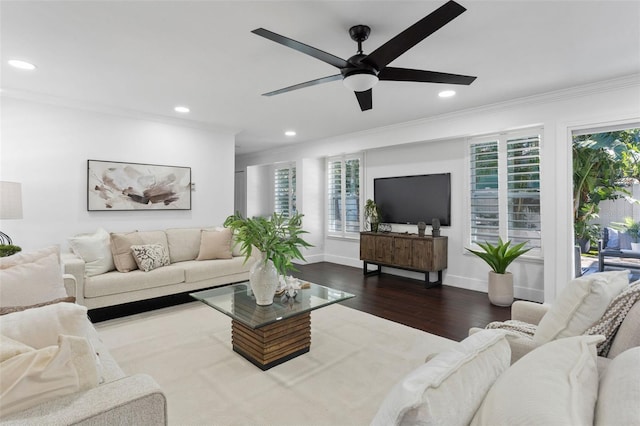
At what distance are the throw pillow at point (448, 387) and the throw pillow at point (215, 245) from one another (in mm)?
3873

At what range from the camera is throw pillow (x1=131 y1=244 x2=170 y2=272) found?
376 cm

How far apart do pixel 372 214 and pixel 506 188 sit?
208 cm

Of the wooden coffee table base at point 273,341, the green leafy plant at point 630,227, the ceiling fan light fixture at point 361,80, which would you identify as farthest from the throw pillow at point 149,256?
the green leafy plant at point 630,227

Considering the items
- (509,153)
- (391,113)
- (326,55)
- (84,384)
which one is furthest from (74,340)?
(509,153)

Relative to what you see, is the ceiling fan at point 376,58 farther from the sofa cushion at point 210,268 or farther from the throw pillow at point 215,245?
the throw pillow at point 215,245

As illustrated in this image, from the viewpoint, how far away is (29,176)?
3.75 m

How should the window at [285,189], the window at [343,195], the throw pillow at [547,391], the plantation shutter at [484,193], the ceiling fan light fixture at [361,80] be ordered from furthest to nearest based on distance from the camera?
the window at [285,189] < the window at [343,195] < the plantation shutter at [484,193] < the ceiling fan light fixture at [361,80] < the throw pillow at [547,391]

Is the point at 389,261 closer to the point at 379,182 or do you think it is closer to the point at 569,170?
the point at 379,182

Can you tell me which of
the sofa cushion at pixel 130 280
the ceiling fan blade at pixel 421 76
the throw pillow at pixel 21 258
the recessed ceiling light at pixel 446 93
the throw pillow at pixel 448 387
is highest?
the recessed ceiling light at pixel 446 93

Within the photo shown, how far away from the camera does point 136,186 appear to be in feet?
14.7

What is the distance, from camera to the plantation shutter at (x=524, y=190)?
4199 millimetres

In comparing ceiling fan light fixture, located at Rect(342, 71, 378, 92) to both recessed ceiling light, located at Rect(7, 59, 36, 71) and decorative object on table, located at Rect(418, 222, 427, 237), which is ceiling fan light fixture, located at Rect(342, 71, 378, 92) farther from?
decorative object on table, located at Rect(418, 222, 427, 237)

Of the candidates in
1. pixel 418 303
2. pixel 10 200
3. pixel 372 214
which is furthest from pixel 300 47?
pixel 372 214

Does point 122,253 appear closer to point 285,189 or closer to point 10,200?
point 10,200
